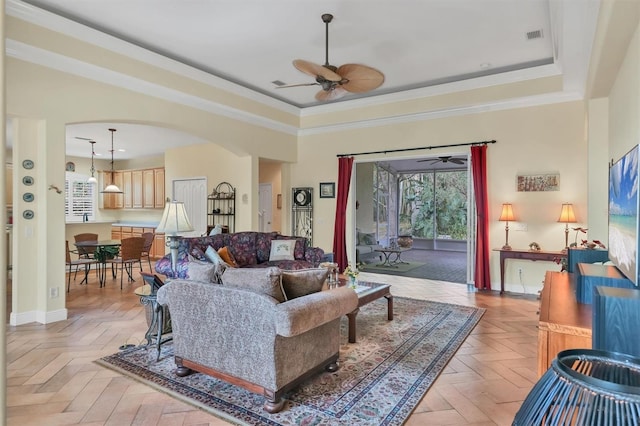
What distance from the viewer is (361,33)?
4.22m

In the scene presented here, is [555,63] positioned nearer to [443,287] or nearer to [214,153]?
[443,287]

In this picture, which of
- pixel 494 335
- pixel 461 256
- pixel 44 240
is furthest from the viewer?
pixel 461 256

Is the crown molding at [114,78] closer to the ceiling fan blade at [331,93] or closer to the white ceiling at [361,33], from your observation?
the white ceiling at [361,33]

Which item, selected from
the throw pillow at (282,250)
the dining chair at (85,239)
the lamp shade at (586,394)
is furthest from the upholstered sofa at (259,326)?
the dining chair at (85,239)

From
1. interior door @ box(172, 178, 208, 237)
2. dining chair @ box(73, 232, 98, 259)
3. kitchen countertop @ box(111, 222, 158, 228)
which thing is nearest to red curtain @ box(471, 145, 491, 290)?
interior door @ box(172, 178, 208, 237)

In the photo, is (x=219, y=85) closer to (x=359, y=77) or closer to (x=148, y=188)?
(x=359, y=77)

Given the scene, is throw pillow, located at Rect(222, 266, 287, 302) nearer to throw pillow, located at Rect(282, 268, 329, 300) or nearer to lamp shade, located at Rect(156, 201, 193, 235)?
throw pillow, located at Rect(282, 268, 329, 300)

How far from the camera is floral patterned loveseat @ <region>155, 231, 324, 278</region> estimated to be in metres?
4.88

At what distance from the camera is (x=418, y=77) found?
5.64 meters

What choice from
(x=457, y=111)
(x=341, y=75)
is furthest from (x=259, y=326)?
(x=457, y=111)

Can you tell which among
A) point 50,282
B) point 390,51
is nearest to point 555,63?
point 390,51

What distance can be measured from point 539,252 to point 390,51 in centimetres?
344

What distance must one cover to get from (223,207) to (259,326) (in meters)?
5.77

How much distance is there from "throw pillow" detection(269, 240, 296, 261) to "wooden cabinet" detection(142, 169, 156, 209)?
525 centimetres
